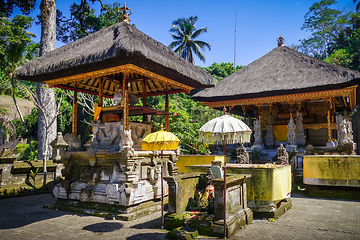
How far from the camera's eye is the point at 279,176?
685 cm

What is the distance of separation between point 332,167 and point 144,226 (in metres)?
7.48

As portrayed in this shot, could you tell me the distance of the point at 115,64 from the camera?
295 inches

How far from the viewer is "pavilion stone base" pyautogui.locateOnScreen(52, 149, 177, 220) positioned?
709cm

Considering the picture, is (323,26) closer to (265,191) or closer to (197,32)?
(197,32)

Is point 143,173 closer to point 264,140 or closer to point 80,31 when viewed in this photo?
point 264,140

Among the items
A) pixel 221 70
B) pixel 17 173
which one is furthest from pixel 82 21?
pixel 221 70

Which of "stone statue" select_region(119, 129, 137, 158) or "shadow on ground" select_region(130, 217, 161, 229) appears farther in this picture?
"stone statue" select_region(119, 129, 137, 158)

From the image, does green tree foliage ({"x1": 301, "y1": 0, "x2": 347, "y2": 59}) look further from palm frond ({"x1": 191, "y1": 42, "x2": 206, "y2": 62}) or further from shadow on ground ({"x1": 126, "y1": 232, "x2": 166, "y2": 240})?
shadow on ground ({"x1": 126, "y1": 232, "x2": 166, "y2": 240})

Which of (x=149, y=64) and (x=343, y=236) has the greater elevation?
(x=149, y=64)

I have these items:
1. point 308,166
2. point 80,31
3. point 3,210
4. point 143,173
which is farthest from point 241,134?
point 80,31

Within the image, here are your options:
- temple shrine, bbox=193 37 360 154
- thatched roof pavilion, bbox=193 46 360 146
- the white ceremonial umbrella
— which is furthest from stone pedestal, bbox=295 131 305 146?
the white ceremonial umbrella

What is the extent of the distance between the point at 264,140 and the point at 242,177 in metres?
13.6

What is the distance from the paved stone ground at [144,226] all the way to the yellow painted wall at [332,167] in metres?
1.53

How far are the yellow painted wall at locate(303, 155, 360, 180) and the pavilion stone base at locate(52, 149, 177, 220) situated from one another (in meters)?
5.72
